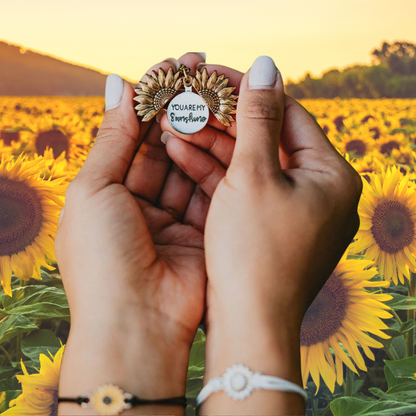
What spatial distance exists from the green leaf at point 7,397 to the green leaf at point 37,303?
7.1 inches

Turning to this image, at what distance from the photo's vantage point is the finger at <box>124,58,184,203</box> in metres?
1.17

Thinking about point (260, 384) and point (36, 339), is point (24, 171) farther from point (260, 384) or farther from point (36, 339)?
point (260, 384)

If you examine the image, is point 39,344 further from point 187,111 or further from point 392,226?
point 392,226

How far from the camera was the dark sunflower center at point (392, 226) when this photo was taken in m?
1.44

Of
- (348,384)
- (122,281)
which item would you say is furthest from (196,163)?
(348,384)

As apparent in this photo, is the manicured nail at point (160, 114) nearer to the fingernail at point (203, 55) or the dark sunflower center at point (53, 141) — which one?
the fingernail at point (203, 55)

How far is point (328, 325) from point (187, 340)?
464 millimetres

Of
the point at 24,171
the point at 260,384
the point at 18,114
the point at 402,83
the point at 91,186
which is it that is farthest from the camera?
the point at 402,83

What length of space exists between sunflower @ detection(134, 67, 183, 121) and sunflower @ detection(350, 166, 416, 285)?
0.73 meters

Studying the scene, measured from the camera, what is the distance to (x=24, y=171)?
1.35 metres

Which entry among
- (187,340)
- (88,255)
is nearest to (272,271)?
(187,340)

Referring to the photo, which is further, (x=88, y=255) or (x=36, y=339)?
(x=36, y=339)

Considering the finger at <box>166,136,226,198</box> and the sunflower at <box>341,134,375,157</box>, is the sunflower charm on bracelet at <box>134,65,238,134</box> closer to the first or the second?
the finger at <box>166,136,226,198</box>

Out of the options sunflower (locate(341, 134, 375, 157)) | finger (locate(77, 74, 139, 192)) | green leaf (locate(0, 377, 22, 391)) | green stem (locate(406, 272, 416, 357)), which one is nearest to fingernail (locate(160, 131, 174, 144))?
finger (locate(77, 74, 139, 192))
